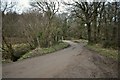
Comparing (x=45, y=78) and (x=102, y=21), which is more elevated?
(x=102, y=21)

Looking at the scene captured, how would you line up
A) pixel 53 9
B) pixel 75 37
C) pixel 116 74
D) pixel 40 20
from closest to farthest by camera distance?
pixel 116 74
pixel 40 20
pixel 53 9
pixel 75 37

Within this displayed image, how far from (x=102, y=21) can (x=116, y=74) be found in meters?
30.4

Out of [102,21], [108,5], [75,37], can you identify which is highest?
[108,5]

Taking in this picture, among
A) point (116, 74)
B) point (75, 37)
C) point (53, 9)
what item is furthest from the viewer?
point (75, 37)

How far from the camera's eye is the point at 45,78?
11.7 m

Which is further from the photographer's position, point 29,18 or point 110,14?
point 110,14

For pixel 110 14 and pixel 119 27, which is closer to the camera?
pixel 119 27

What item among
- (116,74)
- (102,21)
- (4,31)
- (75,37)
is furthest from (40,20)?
(75,37)

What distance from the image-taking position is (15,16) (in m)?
31.1

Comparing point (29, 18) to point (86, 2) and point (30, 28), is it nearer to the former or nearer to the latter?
point (30, 28)

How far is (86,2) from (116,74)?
96.1 feet

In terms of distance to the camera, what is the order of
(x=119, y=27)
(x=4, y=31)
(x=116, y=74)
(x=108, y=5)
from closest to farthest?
1. (x=116, y=74)
2. (x=4, y=31)
3. (x=119, y=27)
4. (x=108, y=5)

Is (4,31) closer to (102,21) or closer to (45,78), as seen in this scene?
(45,78)

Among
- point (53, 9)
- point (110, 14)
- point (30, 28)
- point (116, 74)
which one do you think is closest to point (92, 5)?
point (110, 14)
